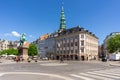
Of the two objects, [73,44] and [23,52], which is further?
[73,44]

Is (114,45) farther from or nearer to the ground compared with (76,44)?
nearer to the ground

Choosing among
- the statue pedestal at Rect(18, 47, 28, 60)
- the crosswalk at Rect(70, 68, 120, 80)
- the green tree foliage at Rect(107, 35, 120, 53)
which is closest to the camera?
the crosswalk at Rect(70, 68, 120, 80)

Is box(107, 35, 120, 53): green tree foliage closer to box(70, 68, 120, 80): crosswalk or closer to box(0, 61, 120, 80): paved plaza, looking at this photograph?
box(0, 61, 120, 80): paved plaza

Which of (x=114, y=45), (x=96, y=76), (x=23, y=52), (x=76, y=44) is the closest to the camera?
(x=96, y=76)

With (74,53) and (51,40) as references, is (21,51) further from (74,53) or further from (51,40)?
(51,40)

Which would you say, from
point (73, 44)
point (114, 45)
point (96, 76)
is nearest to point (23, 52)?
point (96, 76)

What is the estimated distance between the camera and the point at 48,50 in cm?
13300

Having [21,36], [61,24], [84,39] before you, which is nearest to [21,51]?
[21,36]

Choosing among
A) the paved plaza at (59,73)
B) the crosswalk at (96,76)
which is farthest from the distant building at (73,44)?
the crosswalk at (96,76)

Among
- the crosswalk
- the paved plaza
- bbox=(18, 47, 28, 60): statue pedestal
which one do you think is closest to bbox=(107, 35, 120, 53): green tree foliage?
bbox=(18, 47, 28, 60): statue pedestal

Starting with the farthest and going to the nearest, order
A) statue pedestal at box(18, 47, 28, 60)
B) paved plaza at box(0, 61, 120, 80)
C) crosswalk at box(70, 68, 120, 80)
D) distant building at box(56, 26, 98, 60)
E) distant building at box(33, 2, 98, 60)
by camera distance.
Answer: distant building at box(33, 2, 98, 60)
distant building at box(56, 26, 98, 60)
statue pedestal at box(18, 47, 28, 60)
paved plaza at box(0, 61, 120, 80)
crosswalk at box(70, 68, 120, 80)

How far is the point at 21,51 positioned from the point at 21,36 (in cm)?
540

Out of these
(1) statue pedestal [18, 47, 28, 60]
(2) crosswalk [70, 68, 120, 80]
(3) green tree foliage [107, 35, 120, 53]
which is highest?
(3) green tree foliage [107, 35, 120, 53]

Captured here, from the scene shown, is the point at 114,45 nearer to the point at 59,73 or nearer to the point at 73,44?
the point at 73,44
